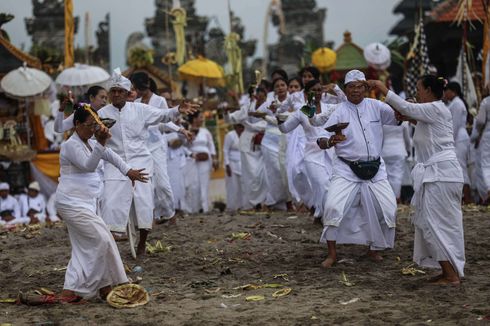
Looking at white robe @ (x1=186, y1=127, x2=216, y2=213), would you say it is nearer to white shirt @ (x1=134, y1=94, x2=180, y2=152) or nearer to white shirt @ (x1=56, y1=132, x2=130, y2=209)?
white shirt @ (x1=134, y1=94, x2=180, y2=152)

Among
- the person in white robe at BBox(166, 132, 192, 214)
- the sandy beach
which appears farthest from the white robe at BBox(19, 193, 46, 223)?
the sandy beach

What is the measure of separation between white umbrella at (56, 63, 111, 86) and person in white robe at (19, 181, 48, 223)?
80.2 inches

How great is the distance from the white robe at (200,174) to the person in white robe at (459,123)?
4780mm

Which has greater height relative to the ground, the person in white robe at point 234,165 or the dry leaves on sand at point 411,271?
the person in white robe at point 234,165

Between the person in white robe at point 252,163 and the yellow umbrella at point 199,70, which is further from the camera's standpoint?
the yellow umbrella at point 199,70

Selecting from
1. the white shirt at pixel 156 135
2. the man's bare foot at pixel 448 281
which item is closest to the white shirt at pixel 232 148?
the white shirt at pixel 156 135

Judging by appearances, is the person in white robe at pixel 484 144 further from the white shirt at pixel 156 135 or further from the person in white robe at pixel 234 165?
the white shirt at pixel 156 135

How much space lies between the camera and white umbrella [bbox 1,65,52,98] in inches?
730

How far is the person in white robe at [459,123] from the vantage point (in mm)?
15117

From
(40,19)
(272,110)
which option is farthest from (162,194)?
(40,19)

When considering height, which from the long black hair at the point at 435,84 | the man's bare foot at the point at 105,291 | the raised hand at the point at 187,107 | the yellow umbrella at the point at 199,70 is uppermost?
the yellow umbrella at the point at 199,70

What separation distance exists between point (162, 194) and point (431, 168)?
15.4ft

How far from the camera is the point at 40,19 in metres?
33.9

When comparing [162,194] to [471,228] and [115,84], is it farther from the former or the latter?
[471,228]
